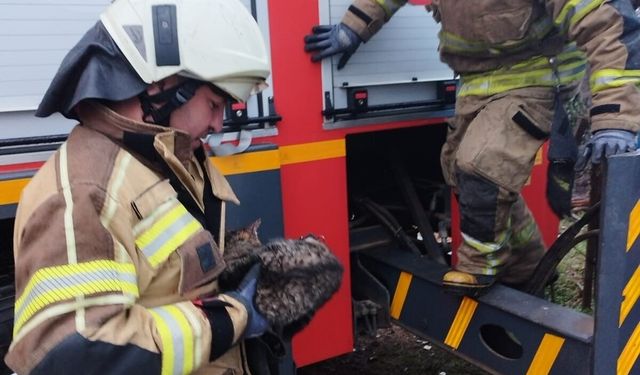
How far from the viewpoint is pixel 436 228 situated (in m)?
3.37

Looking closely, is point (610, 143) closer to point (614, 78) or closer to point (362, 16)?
point (614, 78)

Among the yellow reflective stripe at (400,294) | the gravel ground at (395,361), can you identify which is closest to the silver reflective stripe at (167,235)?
the yellow reflective stripe at (400,294)

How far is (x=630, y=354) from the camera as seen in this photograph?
1.89 m

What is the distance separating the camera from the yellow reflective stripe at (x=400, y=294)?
8.97ft

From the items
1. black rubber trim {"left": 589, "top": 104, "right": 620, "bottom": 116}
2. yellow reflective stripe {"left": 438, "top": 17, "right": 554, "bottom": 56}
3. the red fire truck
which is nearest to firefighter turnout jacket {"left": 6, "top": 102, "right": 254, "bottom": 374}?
the red fire truck

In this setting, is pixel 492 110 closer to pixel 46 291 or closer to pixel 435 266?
pixel 435 266

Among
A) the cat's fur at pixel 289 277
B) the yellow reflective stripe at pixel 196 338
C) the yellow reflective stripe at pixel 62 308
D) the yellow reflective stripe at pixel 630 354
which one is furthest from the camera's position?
the yellow reflective stripe at pixel 630 354

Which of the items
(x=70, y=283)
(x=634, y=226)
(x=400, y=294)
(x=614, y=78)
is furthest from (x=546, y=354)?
(x=70, y=283)

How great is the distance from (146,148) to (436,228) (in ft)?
7.52

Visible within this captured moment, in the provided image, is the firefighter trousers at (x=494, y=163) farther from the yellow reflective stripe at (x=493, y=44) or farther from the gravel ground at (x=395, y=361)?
the gravel ground at (x=395, y=361)

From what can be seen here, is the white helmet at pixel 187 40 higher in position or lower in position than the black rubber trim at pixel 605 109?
higher

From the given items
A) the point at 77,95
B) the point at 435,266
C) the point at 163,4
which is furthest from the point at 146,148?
the point at 435,266

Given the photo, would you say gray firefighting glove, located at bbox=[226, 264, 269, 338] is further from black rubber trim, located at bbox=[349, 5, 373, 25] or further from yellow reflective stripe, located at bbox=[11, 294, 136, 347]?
black rubber trim, located at bbox=[349, 5, 373, 25]

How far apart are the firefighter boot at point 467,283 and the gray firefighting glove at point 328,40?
0.96 meters
